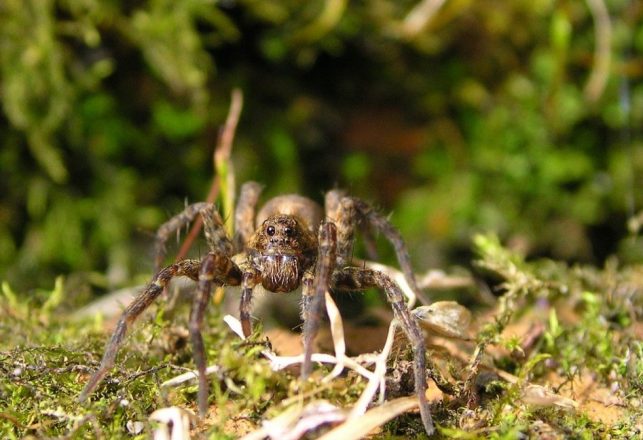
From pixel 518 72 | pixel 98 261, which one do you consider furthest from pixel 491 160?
pixel 98 261

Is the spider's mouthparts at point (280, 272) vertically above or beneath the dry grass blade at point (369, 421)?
above

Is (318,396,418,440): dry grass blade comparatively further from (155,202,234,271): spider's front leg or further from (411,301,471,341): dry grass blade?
(155,202,234,271): spider's front leg

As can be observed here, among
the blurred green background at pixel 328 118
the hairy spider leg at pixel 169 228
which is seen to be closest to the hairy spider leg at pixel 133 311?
the hairy spider leg at pixel 169 228

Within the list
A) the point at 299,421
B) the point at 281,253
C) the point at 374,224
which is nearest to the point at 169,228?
the point at 281,253

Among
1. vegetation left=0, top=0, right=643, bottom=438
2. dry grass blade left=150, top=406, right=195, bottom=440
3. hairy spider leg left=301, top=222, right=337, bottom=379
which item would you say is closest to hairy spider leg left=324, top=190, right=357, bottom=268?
hairy spider leg left=301, top=222, right=337, bottom=379

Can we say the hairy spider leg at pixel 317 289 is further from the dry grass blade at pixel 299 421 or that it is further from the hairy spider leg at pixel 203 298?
the hairy spider leg at pixel 203 298

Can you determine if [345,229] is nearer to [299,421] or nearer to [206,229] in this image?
[206,229]

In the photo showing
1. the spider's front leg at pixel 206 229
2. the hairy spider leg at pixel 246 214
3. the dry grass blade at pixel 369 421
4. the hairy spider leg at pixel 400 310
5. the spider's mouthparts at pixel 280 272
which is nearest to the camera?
the dry grass blade at pixel 369 421
